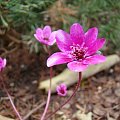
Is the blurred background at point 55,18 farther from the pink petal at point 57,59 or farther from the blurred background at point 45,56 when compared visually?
the pink petal at point 57,59

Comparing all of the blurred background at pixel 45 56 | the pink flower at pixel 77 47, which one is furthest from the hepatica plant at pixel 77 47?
the blurred background at pixel 45 56

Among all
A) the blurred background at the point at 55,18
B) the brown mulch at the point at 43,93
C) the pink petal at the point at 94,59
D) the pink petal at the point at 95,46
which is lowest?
the brown mulch at the point at 43,93

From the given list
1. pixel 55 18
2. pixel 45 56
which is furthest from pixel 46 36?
pixel 55 18

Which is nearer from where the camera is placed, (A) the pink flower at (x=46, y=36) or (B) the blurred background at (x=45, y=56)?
(A) the pink flower at (x=46, y=36)

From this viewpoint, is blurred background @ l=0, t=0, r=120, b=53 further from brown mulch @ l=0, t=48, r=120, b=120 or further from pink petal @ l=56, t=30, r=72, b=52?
pink petal @ l=56, t=30, r=72, b=52

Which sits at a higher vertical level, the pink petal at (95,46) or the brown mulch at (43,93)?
the pink petal at (95,46)

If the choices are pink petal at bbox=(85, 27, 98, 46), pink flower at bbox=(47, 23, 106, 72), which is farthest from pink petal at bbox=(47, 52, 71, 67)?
pink petal at bbox=(85, 27, 98, 46)

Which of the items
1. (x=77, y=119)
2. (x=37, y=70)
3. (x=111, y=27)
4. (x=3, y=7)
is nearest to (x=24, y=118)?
(x=77, y=119)
